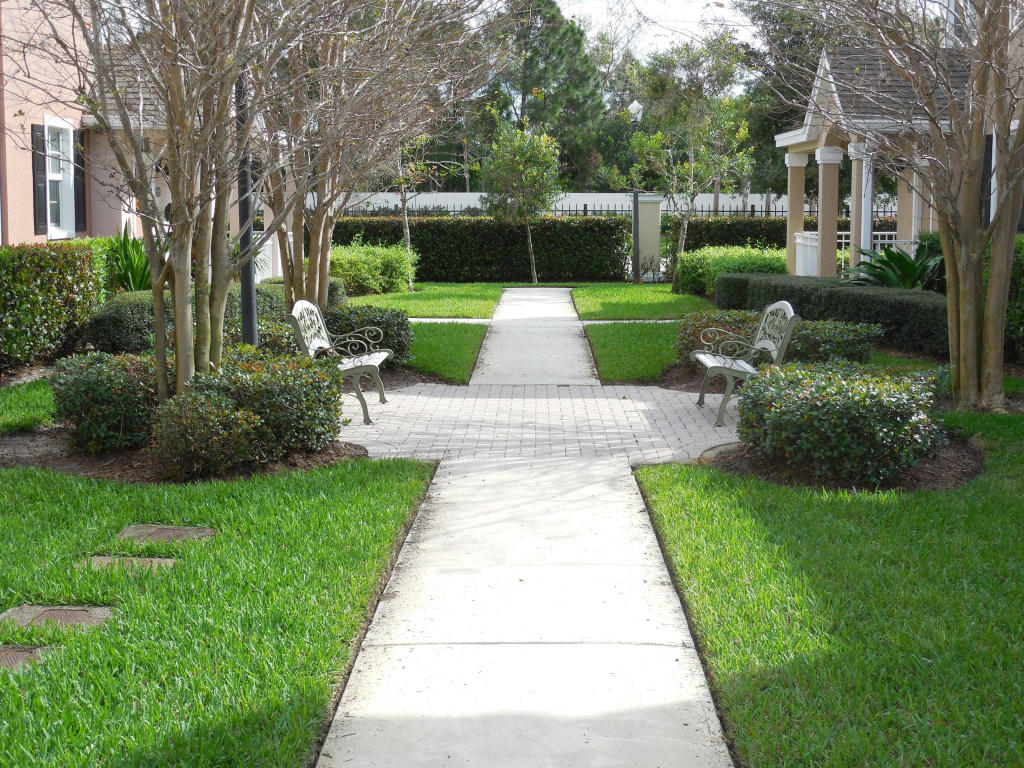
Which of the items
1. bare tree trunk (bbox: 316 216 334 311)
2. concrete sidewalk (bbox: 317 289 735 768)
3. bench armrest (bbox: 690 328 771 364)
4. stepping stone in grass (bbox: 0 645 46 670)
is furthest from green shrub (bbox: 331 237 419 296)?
stepping stone in grass (bbox: 0 645 46 670)

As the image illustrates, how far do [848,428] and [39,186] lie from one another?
41.7 ft

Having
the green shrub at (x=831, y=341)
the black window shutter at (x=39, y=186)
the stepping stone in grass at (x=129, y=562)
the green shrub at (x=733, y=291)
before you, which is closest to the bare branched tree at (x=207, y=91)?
the stepping stone in grass at (x=129, y=562)

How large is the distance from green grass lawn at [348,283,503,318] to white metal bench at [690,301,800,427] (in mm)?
7368

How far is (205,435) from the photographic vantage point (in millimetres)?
6895

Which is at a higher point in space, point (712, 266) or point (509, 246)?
point (509, 246)

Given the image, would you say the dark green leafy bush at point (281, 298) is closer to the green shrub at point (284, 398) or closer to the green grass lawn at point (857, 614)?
the green shrub at point (284, 398)

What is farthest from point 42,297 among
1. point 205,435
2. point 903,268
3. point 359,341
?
point 903,268

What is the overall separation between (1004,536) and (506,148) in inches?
864

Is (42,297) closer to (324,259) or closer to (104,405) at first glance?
(324,259)

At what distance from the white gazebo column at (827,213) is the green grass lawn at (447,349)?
667 cm

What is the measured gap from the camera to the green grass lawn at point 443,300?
18578 mm

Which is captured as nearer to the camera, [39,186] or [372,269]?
[39,186]

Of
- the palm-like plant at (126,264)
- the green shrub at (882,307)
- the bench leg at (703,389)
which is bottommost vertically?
the bench leg at (703,389)

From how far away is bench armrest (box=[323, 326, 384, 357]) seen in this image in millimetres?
11047
